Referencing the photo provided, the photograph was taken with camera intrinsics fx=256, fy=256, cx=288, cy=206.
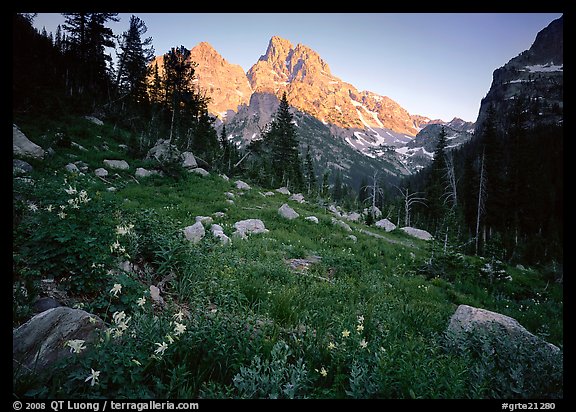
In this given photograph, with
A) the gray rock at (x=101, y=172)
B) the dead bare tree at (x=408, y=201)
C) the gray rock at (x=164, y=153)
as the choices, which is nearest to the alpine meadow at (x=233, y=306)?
the gray rock at (x=101, y=172)

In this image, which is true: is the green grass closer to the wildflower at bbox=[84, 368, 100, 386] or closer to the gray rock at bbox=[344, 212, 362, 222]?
the wildflower at bbox=[84, 368, 100, 386]

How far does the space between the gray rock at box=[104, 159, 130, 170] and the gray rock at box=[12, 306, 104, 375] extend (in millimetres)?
17861

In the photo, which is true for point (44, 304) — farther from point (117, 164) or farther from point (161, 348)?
point (117, 164)

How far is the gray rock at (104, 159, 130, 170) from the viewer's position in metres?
17.7

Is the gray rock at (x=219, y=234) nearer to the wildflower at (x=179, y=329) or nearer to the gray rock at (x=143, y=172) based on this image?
the wildflower at (x=179, y=329)

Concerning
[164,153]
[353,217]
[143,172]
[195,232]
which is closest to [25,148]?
[143,172]

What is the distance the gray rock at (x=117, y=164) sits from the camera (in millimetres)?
17734

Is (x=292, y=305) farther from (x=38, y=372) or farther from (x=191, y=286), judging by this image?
(x=38, y=372)

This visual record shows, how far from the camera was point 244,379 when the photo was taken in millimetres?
2455

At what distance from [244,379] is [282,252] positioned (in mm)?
6650

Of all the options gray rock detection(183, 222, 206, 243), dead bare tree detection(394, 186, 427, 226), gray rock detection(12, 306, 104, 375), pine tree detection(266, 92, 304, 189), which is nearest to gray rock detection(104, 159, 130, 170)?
gray rock detection(183, 222, 206, 243)

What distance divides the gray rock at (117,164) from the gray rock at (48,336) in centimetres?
1786
